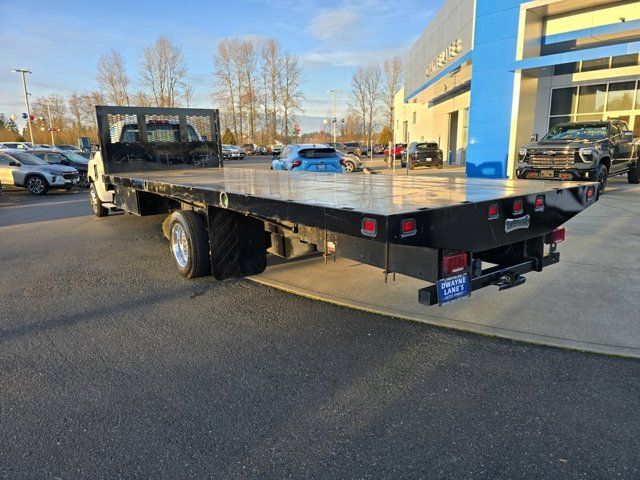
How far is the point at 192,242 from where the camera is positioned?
5305 mm

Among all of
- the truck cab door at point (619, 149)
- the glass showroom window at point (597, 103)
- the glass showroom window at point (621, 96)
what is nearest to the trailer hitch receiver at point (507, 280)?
the truck cab door at point (619, 149)

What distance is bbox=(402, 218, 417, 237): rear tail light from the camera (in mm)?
2664

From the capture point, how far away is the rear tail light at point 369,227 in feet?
8.74

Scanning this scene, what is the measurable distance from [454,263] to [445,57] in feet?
86.2

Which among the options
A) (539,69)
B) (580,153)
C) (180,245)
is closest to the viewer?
(180,245)

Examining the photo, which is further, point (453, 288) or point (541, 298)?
point (541, 298)

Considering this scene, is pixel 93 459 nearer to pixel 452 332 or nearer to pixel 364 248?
pixel 364 248

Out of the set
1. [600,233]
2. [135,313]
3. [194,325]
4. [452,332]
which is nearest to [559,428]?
[452,332]

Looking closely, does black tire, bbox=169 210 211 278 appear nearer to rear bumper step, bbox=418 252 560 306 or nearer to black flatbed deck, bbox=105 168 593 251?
black flatbed deck, bbox=105 168 593 251

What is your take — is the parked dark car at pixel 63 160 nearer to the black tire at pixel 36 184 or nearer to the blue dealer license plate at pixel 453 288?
the black tire at pixel 36 184

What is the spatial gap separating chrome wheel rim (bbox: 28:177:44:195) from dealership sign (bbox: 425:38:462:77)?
2064 cm

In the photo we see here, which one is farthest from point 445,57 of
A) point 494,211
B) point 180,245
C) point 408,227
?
point 408,227

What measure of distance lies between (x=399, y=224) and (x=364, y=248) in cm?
54

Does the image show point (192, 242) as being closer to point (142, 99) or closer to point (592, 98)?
point (592, 98)
